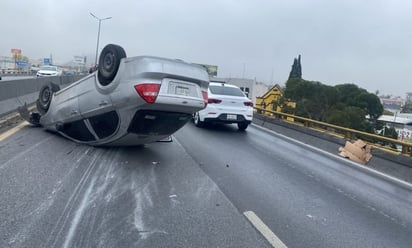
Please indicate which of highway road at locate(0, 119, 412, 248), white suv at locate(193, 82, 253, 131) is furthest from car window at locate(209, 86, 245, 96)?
highway road at locate(0, 119, 412, 248)

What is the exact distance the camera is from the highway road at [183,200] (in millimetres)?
3891

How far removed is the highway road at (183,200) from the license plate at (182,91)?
1372 mm

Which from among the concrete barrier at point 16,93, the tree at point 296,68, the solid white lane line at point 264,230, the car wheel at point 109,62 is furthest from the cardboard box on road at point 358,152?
the tree at point 296,68

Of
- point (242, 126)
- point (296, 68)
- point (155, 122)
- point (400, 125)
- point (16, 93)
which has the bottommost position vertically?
point (400, 125)

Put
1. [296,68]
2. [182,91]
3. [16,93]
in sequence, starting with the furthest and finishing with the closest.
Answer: [296,68]
[16,93]
[182,91]

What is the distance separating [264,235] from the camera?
4055 millimetres

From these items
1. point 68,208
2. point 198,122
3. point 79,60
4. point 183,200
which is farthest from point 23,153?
point 79,60

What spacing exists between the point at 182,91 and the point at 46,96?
433 cm

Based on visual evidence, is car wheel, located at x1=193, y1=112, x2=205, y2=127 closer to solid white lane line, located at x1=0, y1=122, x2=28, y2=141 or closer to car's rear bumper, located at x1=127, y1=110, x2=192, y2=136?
solid white lane line, located at x1=0, y1=122, x2=28, y2=141

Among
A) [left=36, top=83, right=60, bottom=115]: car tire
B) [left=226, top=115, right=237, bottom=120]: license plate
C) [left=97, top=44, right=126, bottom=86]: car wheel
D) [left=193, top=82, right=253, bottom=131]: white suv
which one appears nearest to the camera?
[left=97, top=44, right=126, bottom=86]: car wheel

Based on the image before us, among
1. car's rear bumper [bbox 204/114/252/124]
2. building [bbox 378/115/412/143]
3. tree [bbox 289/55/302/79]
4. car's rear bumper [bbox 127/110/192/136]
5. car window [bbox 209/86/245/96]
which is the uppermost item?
tree [bbox 289/55/302/79]

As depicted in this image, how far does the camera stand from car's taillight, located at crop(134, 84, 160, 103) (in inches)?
246

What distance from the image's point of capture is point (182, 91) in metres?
6.71

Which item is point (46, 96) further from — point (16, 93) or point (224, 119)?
point (224, 119)
